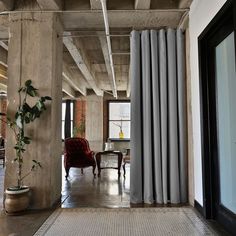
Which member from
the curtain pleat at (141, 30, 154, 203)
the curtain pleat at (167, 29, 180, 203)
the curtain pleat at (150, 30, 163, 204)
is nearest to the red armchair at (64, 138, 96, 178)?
the curtain pleat at (141, 30, 154, 203)

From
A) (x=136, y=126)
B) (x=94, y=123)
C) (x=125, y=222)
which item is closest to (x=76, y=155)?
(x=136, y=126)

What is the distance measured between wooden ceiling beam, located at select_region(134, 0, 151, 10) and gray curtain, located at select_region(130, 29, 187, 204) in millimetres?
399

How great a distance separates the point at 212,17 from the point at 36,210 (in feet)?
11.2

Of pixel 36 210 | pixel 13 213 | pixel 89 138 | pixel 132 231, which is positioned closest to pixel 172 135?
pixel 132 231

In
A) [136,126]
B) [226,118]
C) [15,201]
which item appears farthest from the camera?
[136,126]

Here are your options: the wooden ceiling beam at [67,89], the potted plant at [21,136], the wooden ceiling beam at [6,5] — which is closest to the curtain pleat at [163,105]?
the potted plant at [21,136]

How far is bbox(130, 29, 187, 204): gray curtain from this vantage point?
389cm

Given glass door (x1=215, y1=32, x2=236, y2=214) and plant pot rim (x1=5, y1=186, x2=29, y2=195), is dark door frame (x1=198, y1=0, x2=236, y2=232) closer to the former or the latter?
glass door (x1=215, y1=32, x2=236, y2=214)

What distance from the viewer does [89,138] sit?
425 inches

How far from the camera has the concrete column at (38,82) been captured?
3.68 meters

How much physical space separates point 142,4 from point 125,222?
3071 millimetres

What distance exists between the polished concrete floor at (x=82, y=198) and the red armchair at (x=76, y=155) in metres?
0.33

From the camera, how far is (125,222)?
10.0 ft

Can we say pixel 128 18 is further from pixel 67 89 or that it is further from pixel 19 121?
pixel 67 89
